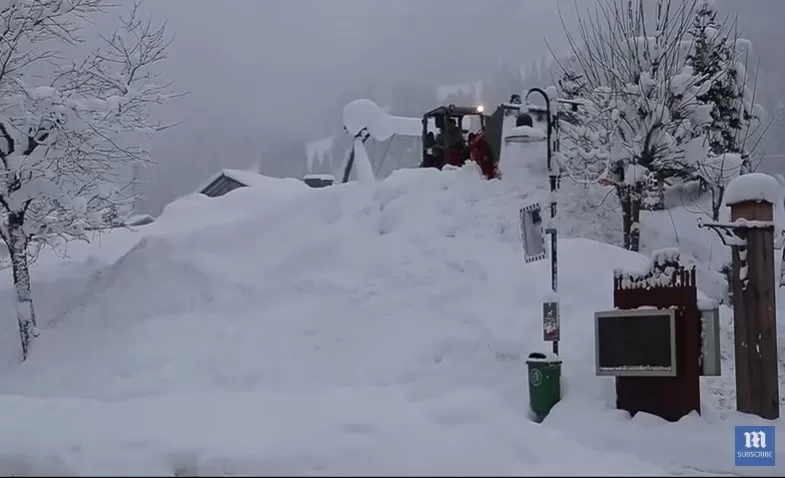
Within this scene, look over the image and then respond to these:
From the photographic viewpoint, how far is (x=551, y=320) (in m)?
10.6

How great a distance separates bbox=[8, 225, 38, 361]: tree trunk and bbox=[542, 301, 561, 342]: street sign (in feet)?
32.6

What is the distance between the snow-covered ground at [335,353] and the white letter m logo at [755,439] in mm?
203

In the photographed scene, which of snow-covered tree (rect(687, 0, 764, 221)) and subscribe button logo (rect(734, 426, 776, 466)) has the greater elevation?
snow-covered tree (rect(687, 0, 764, 221))

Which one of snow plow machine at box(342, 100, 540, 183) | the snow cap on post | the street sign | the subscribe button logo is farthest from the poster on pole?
snow plow machine at box(342, 100, 540, 183)

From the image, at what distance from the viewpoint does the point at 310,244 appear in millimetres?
16531

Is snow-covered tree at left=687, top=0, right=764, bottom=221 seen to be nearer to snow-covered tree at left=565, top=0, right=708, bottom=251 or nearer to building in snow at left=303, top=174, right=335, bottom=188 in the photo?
snow-covered tree at left=565, top=0, right=708, bottom=251

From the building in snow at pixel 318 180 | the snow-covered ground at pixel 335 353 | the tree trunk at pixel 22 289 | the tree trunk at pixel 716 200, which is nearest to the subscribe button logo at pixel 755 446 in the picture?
the snow-covered ground at pixel 335 353

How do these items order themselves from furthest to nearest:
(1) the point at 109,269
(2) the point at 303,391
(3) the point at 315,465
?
(1) the point at 109,269
(2) the point at 303,391
(3) the point at 315,465

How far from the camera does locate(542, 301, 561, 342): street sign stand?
10531 millimetres

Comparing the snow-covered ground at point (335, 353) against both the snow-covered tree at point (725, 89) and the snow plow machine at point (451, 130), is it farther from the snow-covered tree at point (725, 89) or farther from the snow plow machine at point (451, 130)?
the snow-covered tree at point (725, 89)

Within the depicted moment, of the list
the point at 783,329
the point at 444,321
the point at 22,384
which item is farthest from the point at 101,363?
the point at 783,329

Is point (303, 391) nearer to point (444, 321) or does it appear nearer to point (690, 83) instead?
point (444, 321)

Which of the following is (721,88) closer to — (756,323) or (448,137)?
(448,137)

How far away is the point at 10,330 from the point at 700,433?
1323 centimetres
